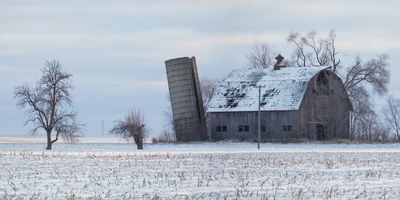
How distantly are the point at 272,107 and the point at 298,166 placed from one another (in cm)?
4533

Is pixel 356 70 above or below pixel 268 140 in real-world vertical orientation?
above

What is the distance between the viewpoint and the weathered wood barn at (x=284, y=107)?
7856 cm

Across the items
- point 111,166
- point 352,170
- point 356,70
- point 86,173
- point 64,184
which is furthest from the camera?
point 356,70

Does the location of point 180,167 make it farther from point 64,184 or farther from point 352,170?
point 64,184

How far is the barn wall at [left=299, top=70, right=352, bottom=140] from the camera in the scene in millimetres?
78875

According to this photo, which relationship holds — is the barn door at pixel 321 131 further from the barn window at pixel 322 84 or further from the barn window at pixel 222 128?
the barn window at pixel 222 128

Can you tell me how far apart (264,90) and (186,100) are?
27.3 ft

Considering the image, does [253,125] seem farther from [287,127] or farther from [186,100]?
[186,100]

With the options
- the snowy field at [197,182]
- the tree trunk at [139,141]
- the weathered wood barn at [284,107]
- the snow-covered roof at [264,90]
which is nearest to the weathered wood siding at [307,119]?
the weathered wood barn at [284,107]

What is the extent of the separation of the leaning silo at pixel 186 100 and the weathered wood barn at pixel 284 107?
1.69 meters

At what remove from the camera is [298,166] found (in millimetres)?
34031

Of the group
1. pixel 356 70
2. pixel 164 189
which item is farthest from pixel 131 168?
pixel 356 70

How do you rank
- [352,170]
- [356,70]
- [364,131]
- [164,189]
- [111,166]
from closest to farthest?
[164,189] → [352,170] → [111,166] → [364,131] → [356,70]

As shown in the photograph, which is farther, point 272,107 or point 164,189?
point 272,107
